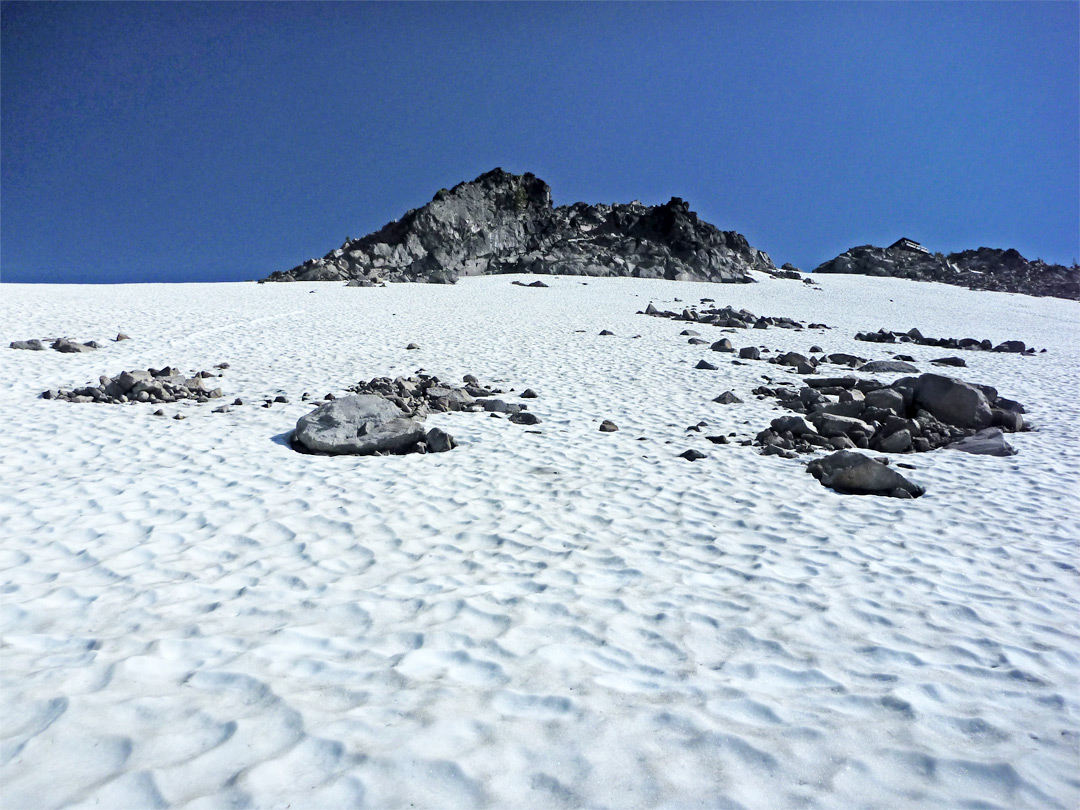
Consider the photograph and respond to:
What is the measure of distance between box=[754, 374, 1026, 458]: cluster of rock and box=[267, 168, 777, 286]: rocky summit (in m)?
32.3

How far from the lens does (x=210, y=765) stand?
2693 mm

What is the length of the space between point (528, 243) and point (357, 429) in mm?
47144

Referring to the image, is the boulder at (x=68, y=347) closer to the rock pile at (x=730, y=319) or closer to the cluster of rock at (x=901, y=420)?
the cluster of rock at (x=901, y=420)

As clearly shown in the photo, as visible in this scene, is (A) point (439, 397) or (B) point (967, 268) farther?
(B) point (967, 268)

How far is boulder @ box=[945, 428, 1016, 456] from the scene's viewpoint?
29.2 feet

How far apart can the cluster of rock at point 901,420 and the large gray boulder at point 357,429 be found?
5.00 m

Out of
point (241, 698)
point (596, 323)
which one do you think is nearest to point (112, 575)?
point (241, 698)

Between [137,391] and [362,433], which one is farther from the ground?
[137,391]

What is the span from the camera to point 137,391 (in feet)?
35.1

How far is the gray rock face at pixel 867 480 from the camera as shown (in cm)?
729

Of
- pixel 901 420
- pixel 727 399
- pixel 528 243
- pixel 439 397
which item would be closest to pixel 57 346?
pixel 439 397

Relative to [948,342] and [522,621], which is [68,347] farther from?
[948,342]

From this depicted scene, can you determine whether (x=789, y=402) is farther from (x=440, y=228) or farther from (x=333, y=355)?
(x=440, y=228)

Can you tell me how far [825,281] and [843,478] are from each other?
47.1 metres
